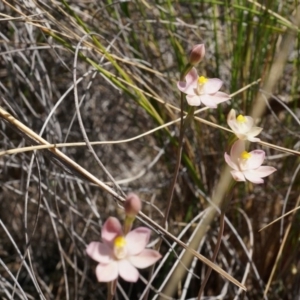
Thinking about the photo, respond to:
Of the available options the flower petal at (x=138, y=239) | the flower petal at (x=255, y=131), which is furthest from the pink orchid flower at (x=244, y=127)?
the flower petal at (x=138, y=239)

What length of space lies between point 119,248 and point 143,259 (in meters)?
0.03

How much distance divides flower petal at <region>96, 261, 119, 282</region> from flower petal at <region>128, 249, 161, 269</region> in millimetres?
19

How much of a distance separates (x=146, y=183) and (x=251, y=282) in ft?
1.36

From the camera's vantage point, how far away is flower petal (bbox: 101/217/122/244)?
559 millimetres

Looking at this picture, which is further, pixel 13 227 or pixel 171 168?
pixel 13 227

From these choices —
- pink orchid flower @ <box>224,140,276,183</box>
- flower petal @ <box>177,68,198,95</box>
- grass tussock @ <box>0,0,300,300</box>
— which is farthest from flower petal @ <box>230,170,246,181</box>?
grass tussock @ <box>0,0,300,300</box>

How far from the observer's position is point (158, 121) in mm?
1081

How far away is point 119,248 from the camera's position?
562 millimetres

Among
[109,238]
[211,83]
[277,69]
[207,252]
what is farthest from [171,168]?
[109,238]

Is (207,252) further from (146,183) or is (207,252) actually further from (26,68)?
(26,68)

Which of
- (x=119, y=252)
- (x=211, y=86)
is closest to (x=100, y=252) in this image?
(x=119, y=252)

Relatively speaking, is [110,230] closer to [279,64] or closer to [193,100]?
[193,100]

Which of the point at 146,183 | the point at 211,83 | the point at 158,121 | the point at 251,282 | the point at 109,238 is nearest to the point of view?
the point at 109,238

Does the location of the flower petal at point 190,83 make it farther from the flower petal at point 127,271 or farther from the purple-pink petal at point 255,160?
the flower petal at point 127,271
